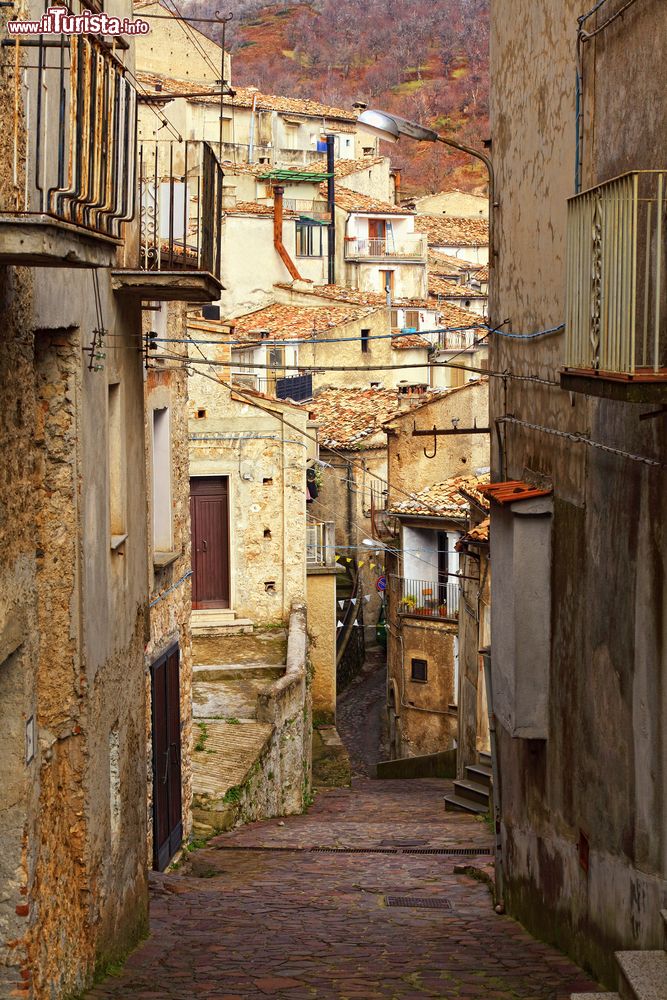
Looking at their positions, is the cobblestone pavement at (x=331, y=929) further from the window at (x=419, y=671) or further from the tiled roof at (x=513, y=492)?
the window at (x=419, y=671)

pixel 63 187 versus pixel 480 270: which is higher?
pixel 480 270

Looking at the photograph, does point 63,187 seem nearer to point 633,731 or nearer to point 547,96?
point 633,731

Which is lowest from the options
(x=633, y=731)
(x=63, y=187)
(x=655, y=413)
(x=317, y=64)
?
(x=633, y=731)

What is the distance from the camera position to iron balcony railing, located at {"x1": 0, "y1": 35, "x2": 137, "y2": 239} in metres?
6.12

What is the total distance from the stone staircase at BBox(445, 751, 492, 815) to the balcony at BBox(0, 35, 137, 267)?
12361 millimetres

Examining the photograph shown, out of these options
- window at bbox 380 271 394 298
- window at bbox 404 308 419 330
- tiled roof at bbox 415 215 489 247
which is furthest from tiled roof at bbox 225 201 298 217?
tiled roof at bbox 415 215 489 247

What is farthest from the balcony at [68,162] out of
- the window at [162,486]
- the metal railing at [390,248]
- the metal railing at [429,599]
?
the metal railing at [390,248]

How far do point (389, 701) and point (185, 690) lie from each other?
1962cm

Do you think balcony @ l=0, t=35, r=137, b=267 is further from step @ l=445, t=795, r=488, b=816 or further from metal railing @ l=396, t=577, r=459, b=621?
metal railing @ l=396, t=577, r=459, b=621

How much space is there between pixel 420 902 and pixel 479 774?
6.82 metres

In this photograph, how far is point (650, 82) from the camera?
7.29 metres

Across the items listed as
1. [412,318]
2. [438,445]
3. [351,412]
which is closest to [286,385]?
[351,412]

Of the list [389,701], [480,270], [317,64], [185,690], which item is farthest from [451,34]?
[185,690]

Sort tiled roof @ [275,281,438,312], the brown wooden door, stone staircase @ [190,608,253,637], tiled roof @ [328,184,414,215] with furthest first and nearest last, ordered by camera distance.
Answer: tiled roof @ [328,184,414,215], tiled roof @ [275,281,438,312], the brown wooden door, stone staircase @ [190,608,253,637]
